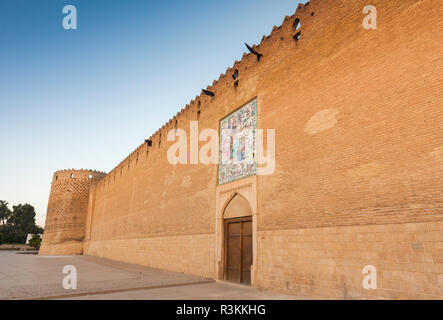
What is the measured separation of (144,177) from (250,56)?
930cm

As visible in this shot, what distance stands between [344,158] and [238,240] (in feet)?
13.2

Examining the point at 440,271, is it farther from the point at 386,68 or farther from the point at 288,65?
the point at 288,65

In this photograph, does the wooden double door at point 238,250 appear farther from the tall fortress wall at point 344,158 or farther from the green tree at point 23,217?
the green tree at point 23,217

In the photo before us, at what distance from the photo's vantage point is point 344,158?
18.8 feet

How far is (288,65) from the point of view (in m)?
7.66

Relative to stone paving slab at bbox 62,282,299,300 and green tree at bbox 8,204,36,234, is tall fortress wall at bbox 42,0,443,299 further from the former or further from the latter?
green tree at bbox 8,204,36,234

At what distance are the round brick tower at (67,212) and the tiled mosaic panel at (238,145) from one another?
21.0 meters

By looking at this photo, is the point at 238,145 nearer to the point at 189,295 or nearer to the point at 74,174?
the point at 189,295

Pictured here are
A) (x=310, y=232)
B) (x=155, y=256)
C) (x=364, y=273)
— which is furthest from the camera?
(x=155, y=256)

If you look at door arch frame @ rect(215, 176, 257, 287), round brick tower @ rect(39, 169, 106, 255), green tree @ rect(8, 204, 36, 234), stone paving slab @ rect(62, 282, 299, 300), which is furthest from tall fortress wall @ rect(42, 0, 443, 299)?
green tree @ rect(8, 204, 36, 234)

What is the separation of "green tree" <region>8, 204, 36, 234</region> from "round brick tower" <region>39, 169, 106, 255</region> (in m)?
44.2

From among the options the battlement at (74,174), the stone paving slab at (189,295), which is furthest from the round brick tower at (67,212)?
the stone paving slab at (189,295)

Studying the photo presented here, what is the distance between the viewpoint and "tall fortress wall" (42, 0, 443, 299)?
4598 mm

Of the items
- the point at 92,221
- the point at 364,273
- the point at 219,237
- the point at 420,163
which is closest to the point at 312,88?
the point at 420,163
